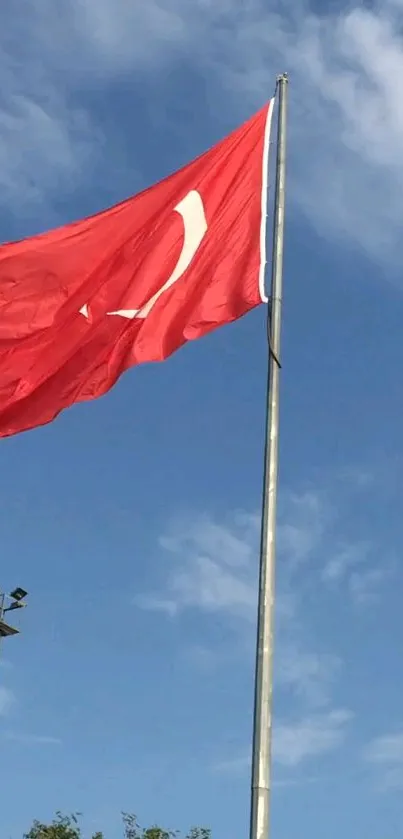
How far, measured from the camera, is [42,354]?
43.7 feet

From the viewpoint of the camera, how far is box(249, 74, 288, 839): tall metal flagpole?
10008 mm

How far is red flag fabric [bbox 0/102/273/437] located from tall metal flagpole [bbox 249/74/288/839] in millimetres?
212

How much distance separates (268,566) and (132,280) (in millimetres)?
4101

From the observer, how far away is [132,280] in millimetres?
13359

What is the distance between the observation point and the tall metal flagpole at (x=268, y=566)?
10.0 meters

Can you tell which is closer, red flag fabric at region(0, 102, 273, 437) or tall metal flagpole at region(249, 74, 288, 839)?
tall metal flagpole at region(249, 74, 288, 839)

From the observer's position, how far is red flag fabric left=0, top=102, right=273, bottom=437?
41.1 ft

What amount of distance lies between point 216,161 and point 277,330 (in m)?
2.83

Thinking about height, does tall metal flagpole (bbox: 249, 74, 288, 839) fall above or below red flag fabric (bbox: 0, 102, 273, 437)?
below

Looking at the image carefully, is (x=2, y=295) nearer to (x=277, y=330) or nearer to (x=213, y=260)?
(x=213, y=260)

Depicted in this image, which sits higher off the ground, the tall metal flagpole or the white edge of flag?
the white edge of flag

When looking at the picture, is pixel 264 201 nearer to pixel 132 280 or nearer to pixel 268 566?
pixel 132 280

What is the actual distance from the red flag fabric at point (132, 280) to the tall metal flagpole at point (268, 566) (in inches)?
8.3

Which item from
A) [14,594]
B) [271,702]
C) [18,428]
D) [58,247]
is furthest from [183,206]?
[14,594]
